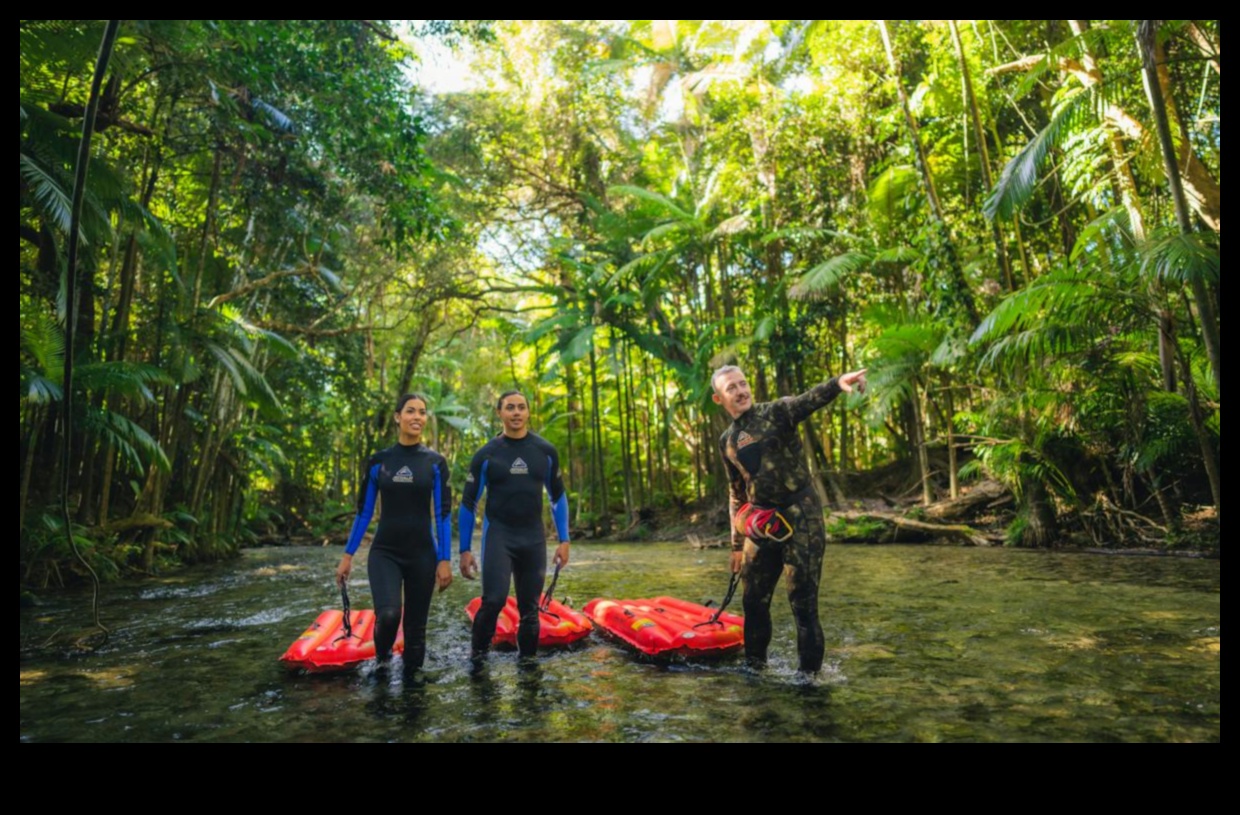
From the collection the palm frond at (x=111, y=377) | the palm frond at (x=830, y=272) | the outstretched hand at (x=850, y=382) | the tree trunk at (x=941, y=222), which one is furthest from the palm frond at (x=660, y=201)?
the outstretched hand at (x=850, y=382)

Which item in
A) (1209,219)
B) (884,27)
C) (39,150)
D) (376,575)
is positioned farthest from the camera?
(884,27)

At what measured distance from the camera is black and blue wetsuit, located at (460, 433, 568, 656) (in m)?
5.34

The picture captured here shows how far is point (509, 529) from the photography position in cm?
543

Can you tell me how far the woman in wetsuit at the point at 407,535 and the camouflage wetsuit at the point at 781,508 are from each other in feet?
6.57

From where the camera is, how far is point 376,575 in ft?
16.2

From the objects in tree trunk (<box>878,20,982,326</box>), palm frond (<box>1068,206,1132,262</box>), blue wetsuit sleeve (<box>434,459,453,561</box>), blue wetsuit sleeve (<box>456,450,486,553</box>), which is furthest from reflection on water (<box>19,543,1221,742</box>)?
tree trunk (<box>878,20,982,326</box>)

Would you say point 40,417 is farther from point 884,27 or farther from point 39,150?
point 884,27

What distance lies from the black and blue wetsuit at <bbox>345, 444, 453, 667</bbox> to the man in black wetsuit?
0.73ft

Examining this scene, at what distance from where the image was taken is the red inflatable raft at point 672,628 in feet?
16.9

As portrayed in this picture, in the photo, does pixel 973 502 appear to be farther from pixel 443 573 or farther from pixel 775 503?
pixel 443 573

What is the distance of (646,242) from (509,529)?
Result: 562 inches

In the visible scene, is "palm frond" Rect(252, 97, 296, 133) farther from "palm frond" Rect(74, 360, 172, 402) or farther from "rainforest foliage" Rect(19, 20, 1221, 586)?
"palm frond" Rect(74, 360, 172, 402)
